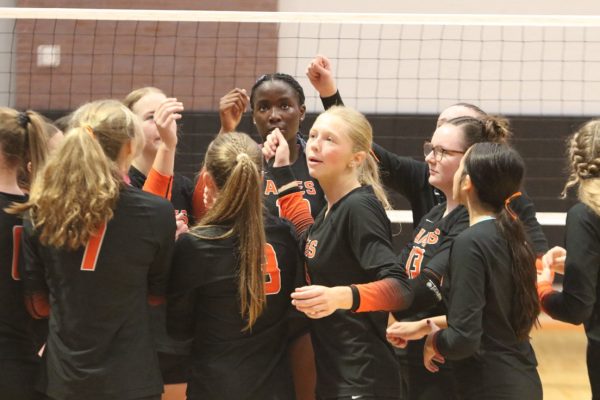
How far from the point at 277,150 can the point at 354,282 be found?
2.45 feet

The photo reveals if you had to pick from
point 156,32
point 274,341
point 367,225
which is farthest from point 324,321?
point 156,32

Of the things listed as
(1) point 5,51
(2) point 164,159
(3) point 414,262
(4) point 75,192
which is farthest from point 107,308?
(1) point 5,51

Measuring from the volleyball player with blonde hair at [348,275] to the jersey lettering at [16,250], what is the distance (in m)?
1.08

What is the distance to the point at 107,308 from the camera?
9.20 feet

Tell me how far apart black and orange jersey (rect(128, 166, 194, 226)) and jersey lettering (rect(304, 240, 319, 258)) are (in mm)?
876

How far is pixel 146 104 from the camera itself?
3.90 metres

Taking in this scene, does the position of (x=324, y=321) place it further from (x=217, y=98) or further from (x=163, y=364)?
(x=217, y=98)

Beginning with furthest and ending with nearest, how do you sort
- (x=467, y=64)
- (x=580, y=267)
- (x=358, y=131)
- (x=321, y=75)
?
(x=467, y=64), (x=321, y=75), (x=358, y=131), (x=580, y=267)

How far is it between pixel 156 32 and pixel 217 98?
1.01m

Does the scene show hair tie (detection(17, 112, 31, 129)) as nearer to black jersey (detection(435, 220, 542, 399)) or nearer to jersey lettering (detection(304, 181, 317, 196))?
jersey lettering (detection(304, 181, 317, 196))

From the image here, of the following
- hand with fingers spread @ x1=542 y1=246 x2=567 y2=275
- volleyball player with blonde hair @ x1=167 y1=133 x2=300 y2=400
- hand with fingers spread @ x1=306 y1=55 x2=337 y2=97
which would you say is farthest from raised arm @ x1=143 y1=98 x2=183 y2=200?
hand with fingers spread @ x1=542 y1=246 x2=567 y2=275

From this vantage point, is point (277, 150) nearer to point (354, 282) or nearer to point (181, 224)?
point (181, 224)

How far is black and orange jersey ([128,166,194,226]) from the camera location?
3.73 m

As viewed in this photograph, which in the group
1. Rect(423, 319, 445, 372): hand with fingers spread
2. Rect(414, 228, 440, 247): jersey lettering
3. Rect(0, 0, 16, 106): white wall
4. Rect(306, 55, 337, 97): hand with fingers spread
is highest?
Rect(0, 0, 16, 106): white wall
